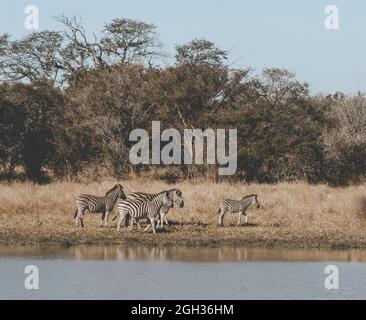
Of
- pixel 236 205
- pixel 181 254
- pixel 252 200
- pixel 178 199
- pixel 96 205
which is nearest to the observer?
pixel 181 254

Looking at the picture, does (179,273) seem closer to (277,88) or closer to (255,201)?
(255,201)

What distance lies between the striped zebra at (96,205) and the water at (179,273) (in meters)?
2.64

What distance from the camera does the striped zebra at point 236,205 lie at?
1001 inches

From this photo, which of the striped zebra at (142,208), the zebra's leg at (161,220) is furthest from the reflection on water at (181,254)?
the zebra's leg at (161,220)

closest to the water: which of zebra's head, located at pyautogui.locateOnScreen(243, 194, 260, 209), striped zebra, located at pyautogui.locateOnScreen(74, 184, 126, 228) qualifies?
striped zebra, located at pyautogui.locateOnScreen(74, 184, 126, 228)

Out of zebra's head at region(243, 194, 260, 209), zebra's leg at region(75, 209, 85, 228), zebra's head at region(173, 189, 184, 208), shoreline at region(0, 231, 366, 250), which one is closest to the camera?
shoreline at region(0, 231, 366, 250)

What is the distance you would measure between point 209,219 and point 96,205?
113 inches

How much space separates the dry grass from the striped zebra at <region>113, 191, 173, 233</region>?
0.42 metres

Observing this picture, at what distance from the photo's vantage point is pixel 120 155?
37.9 m

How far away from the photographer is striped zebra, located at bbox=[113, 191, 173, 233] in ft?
80.4

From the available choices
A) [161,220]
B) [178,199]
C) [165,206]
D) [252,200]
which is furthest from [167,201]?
[252,200]

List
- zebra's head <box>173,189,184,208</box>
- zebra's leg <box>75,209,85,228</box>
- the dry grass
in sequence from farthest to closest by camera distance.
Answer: zebra's leg <box>75,209,85,228</box> → zebra's head <box>173,189,184,208</box> → the dry grass

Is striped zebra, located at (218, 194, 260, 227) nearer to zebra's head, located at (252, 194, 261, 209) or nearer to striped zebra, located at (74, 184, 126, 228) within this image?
zebra's head, located at (252, 194, 261, 209)

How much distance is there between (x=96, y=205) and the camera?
25578 mm
